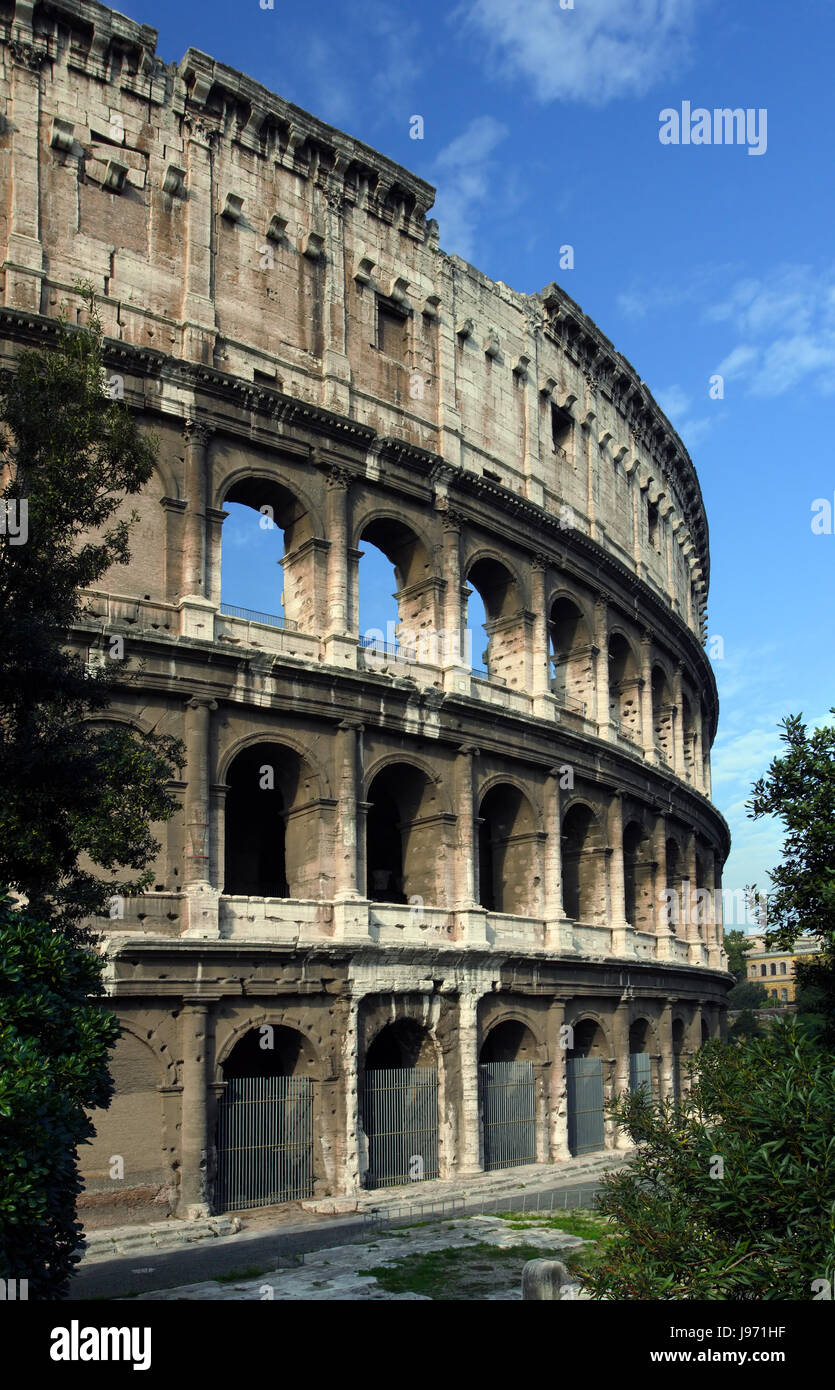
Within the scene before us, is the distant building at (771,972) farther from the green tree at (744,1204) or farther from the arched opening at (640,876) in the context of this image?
the green tree at (744,1204)

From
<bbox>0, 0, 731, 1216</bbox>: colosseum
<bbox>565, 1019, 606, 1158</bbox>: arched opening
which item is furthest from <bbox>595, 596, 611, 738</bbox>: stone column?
<bbox>565, 1019, 606, 1158</bbox>: arched opening

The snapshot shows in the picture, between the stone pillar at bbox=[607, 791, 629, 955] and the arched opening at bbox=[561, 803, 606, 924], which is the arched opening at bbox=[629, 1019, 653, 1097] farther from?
the arched opening at bbox=[561, 803, 606, 924]

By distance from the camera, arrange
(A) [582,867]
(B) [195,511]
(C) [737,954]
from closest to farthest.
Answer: (B) [195,511], (A) [582,867], (C) [737,954]

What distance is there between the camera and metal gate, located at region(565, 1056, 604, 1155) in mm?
24078

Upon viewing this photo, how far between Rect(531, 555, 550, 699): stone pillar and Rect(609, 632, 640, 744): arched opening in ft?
15.4

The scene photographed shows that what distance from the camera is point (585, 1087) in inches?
968

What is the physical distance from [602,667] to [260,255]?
11.2 meters

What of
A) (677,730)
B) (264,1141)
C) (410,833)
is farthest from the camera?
(677,730)

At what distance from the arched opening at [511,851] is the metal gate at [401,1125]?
4.11 meters

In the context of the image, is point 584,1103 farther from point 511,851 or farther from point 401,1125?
point 401,1125

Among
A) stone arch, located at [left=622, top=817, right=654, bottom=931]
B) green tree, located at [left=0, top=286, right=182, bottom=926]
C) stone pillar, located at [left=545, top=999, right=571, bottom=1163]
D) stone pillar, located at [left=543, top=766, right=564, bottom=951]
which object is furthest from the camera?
stone arch, located at [left=622, top=817, right=654, bottom=931]

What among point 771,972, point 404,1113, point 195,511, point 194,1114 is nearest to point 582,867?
point 404,1113

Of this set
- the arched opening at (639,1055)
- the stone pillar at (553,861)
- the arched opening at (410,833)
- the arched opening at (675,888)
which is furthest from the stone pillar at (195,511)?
the arched opening at (675,888)

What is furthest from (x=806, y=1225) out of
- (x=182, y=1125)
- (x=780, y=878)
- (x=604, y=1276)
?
(x=182, y=1125)
